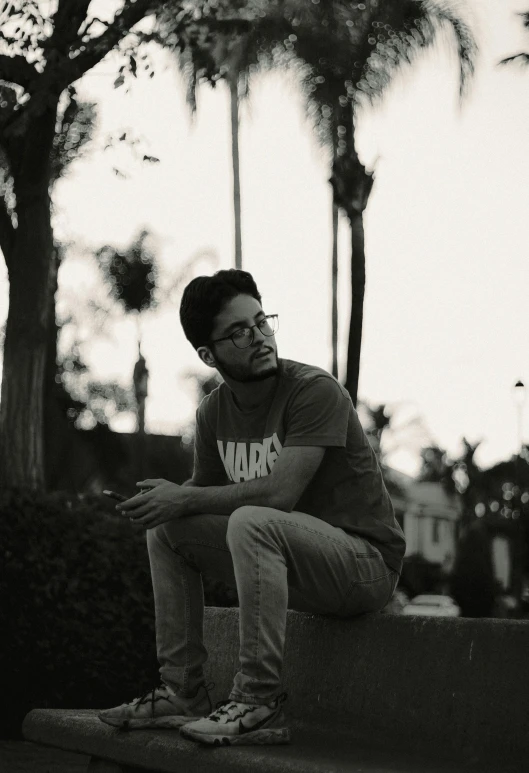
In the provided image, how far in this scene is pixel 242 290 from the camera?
3.97 meters

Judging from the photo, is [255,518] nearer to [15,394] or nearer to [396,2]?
[15,394]

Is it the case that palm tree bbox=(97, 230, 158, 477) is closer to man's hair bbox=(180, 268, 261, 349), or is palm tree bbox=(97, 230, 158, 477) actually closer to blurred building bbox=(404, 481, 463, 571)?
man's hair bbox=(180, 268, 261, 349)

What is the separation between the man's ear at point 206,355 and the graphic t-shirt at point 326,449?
17cm

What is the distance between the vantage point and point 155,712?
3.74 m

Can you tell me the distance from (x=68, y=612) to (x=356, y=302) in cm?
1268

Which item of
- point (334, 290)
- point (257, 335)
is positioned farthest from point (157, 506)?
point (334, 290)

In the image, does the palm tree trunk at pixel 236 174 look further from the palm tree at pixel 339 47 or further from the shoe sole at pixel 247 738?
the shoe sole at pixel 247 738

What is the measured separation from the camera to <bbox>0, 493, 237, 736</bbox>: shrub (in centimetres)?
700

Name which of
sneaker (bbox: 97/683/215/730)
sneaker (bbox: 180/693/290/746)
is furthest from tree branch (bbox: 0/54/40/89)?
sneaker (bbox: 180/693/290/746)

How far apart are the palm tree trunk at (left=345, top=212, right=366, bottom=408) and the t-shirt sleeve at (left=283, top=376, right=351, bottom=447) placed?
14.1 m

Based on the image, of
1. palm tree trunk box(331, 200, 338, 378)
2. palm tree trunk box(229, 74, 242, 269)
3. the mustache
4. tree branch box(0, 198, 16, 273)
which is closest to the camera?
the mustache

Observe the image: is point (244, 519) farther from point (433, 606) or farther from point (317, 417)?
point (433, 606)

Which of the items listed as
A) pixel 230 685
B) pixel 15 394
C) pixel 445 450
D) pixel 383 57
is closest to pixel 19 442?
pixel 15 394

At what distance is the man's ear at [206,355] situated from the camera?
13.0 ft
